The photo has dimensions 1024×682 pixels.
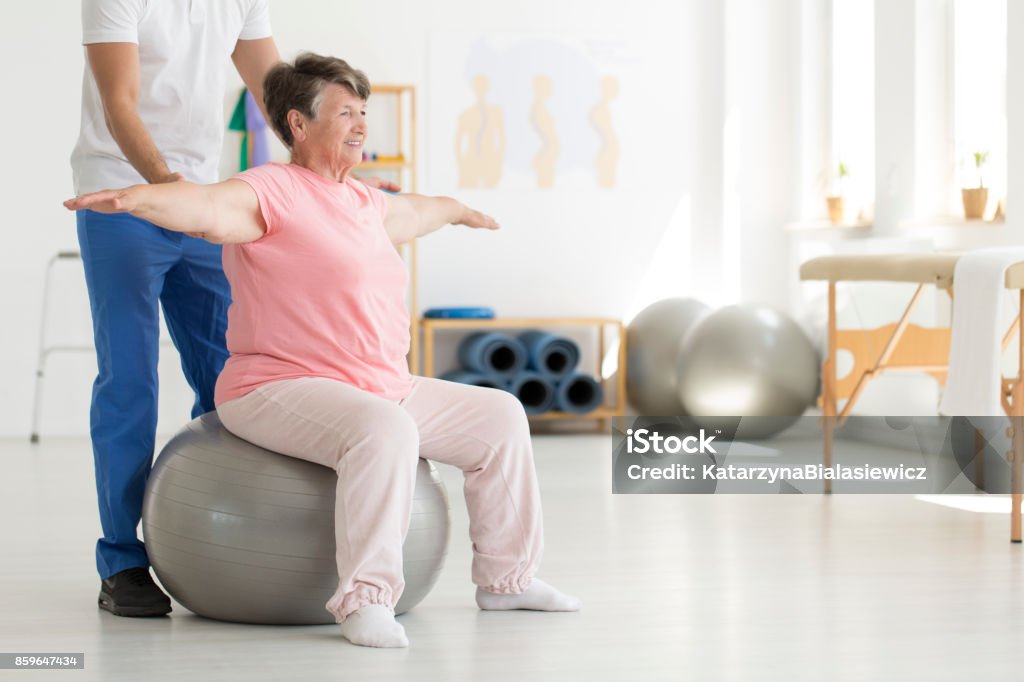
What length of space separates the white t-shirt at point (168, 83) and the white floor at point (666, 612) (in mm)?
880

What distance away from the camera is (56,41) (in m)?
5.84

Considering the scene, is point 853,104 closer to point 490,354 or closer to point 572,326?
point 572,326

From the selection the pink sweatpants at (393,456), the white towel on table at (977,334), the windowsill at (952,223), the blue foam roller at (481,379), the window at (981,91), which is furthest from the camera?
the blue foam roller at (481,379)

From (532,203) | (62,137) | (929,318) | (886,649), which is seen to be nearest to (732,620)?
(886,649)

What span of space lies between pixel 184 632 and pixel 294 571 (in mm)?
250

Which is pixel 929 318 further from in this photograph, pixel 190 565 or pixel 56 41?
pixel 56 41

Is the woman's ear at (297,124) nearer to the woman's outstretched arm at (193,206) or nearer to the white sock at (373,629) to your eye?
the woman's outstretched arm at (193,206)

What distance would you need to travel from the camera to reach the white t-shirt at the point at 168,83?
2.49m

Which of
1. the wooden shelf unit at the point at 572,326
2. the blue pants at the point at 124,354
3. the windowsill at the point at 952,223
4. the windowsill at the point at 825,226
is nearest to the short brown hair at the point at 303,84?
the blue pants at the point at 124,354

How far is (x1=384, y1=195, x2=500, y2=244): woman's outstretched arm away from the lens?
2.66 m

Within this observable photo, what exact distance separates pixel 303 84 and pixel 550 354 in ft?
12.0

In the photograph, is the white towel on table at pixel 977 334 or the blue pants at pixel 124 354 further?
the white towel on table at pixel 977 334

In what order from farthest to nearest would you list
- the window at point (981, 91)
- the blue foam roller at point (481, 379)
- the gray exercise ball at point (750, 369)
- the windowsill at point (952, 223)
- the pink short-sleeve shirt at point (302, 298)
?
1. the blue foam roller at point (481, 379)
2. the gray exercise ball at point (750, 369)
3. the window at point (981, 91)
4. the windowsill at point (952, 223)
5. the pink short-sleeve shirt at point (302, 298)

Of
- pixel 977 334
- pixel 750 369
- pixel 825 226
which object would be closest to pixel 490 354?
pixel 750 369
